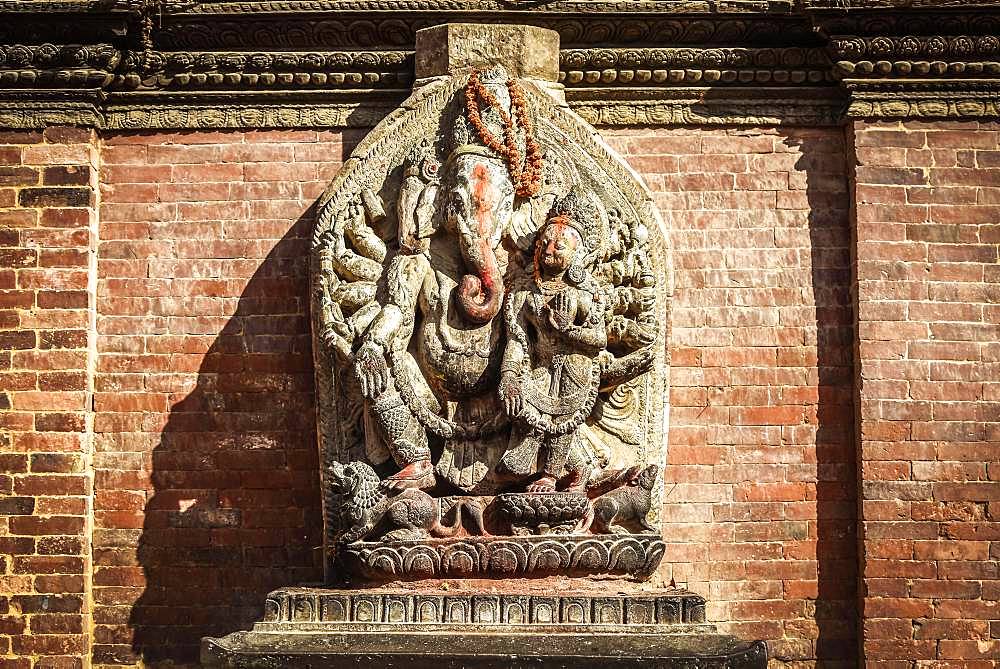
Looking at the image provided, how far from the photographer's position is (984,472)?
804 cm

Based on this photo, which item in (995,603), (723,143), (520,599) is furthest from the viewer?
(723,143)

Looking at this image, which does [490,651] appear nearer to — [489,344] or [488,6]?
[489,344]

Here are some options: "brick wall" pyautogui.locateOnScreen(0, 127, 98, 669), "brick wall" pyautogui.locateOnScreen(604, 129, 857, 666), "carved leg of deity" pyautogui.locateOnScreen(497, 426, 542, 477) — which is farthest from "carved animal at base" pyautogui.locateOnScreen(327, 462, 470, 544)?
"brick wall" pyautogui.locateOnScreen(0, 127, 98, 669)

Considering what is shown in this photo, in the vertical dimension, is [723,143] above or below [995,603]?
above

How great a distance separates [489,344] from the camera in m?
7.68

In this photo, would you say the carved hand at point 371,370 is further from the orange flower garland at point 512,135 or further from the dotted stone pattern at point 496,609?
the orange flower garland at point 512,135

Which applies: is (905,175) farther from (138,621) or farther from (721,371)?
(138,621)

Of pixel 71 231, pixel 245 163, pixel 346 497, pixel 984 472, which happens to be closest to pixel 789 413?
pixel 984 472

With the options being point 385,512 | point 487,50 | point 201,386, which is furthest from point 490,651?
point 487,50

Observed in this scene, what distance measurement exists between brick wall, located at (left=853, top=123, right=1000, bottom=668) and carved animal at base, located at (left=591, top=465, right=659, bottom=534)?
1395 millimetres

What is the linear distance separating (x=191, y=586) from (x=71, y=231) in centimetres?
222

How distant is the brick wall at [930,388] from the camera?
7.93m

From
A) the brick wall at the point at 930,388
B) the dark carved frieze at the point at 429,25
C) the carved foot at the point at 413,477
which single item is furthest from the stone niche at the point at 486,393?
the brick wall at the point at 930,388

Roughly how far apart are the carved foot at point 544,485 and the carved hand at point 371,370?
941 mm
